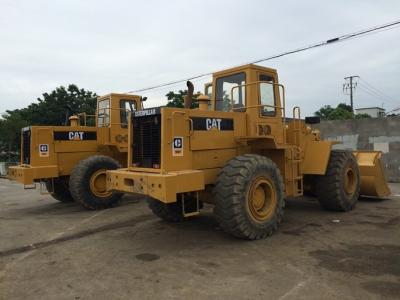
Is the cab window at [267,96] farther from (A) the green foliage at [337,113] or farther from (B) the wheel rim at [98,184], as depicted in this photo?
(A) the green foliage at [337,113]

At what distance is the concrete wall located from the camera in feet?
49.5

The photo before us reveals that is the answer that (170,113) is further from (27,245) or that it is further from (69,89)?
(69,89)

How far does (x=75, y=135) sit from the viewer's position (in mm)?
11227

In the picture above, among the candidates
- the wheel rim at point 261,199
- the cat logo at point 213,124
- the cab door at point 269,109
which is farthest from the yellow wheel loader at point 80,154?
the wheel rim at point 261,199

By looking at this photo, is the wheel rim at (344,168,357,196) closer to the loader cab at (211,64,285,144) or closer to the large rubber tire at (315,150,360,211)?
the large rubber tire at (315,150,360,211)

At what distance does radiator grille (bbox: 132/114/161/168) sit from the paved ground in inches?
52.0

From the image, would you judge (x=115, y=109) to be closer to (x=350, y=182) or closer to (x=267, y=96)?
(x=267, y=96)

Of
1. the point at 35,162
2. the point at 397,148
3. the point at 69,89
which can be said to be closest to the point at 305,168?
the point at 35,162

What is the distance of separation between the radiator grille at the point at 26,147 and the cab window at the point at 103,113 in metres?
2.02

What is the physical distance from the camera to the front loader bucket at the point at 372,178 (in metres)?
10.6

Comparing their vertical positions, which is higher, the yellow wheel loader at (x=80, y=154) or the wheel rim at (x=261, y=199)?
the yellow wheel loader at (x=80, y=154)

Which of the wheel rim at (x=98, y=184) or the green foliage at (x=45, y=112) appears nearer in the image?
the wheel rim at (x=98, y=184)

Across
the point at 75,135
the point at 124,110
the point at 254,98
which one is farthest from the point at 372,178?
the point at 75,135

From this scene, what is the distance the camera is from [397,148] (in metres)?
15.0
